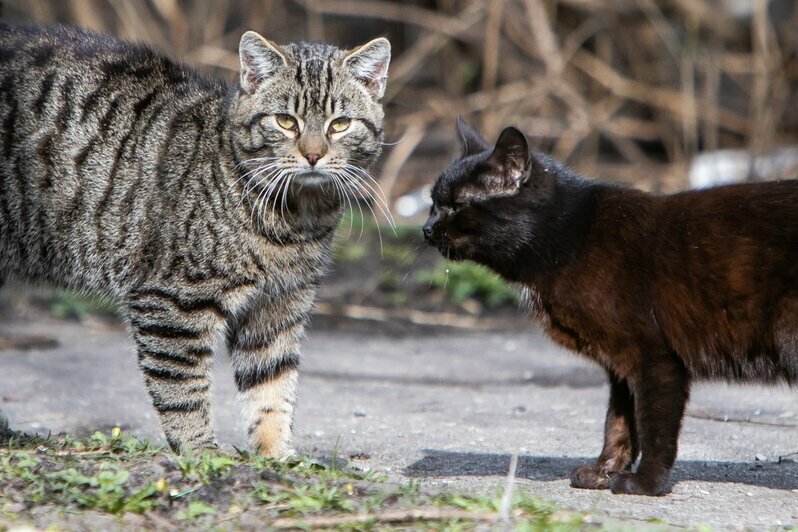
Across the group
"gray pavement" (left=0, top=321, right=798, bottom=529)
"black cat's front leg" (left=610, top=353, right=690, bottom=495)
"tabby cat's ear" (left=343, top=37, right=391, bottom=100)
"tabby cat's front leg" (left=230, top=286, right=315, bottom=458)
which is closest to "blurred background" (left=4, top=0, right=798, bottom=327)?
"gray pavement" (left=0, top=321, right=798, bottom=529)

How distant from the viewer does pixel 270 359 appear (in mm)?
5117

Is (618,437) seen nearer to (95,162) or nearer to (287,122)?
(287,122)

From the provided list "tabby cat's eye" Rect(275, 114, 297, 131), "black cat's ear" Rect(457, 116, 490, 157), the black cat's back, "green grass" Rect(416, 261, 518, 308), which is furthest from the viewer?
"green grass" Rect(416, 261, 518, 308)

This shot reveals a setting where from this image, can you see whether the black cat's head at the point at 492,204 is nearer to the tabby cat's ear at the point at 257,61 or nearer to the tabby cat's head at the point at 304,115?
the tabby cat's head at the point at 304,115

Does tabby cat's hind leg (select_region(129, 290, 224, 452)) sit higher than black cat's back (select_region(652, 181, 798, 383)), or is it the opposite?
black cat's back (select_region(652, 181, 798, 383))

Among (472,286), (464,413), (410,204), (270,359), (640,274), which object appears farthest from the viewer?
(410,204)

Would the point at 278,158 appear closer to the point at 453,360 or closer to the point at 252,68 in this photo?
the point at 252,68

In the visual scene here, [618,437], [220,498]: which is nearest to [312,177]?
[220,498]

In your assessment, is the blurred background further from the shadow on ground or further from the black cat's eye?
the black cat's eye

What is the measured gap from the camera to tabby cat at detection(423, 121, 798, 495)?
14.0 ft

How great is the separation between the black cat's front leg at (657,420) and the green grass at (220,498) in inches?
32.9

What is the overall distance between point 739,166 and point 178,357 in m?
7.43

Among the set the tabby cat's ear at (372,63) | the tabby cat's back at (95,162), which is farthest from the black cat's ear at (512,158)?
the tabby cat's back at (95,162)

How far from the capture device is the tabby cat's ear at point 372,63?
4.95 m
